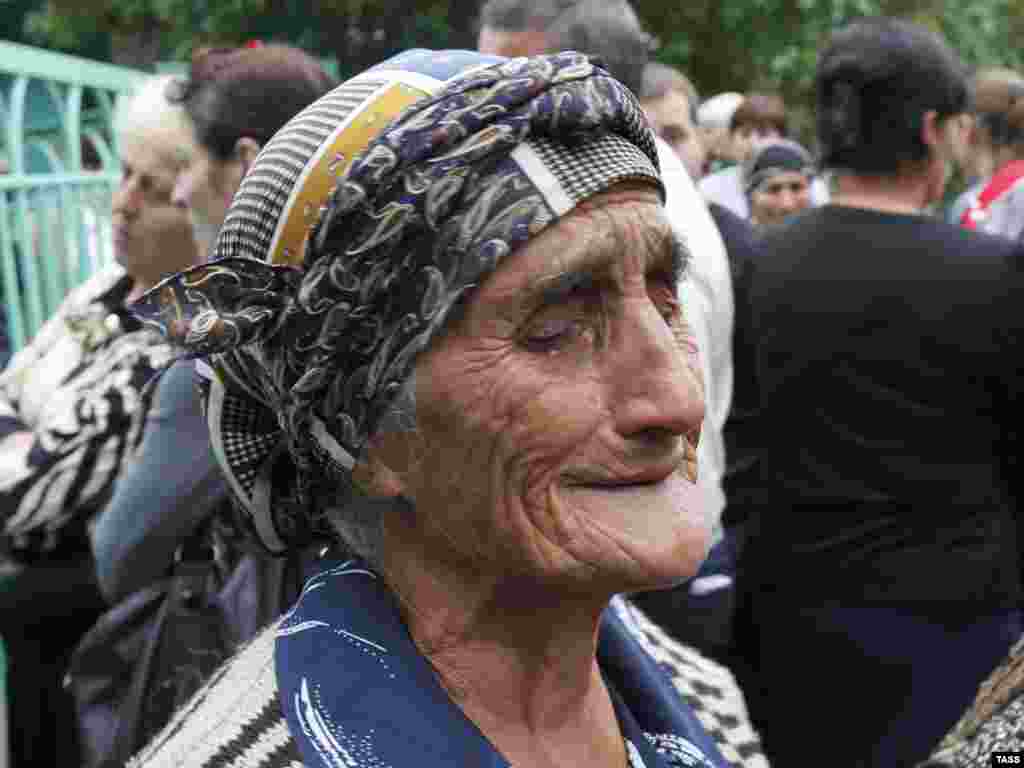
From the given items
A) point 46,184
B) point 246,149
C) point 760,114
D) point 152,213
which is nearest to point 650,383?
point 246,149

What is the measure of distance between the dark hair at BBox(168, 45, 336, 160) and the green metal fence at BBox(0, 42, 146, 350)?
1510mm

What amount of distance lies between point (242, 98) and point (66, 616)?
4.61 feet

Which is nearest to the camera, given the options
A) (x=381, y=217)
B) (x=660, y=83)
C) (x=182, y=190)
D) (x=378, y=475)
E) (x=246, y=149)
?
(x=381, y=217)

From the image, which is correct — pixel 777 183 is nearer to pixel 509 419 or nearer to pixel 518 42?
pixel 518 42

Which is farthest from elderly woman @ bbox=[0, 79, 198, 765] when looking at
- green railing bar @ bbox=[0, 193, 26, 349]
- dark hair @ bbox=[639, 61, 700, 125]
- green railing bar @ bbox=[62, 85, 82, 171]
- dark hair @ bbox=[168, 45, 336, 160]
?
dark hair @ bbox=[639, 61, 700, 125]

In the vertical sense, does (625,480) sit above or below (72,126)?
above

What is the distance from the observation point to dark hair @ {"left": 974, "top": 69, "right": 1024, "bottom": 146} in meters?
6.60

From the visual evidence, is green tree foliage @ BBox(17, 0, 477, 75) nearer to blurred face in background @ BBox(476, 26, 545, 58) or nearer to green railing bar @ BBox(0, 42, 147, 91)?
green railing bar @ BBox(0, 42, 147, 91)

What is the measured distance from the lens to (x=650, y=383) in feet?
4.52

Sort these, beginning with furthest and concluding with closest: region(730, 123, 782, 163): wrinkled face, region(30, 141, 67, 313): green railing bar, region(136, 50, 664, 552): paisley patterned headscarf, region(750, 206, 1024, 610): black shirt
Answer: region(730, 123, 782, 163): wrinkled face
region(30, 141, 67, 313): green railing bar
region(750, 206, 1024, 610): black shirt
region(136, 50, 664, 552): paisley patterned headscarf

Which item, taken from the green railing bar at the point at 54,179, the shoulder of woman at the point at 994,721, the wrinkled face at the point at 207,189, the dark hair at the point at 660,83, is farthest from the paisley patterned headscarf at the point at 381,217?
the dark hair at the point at 660,83

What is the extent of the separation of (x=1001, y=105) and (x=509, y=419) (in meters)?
6.10

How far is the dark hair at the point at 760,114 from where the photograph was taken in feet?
27.6

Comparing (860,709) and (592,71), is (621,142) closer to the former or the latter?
(592,71)
